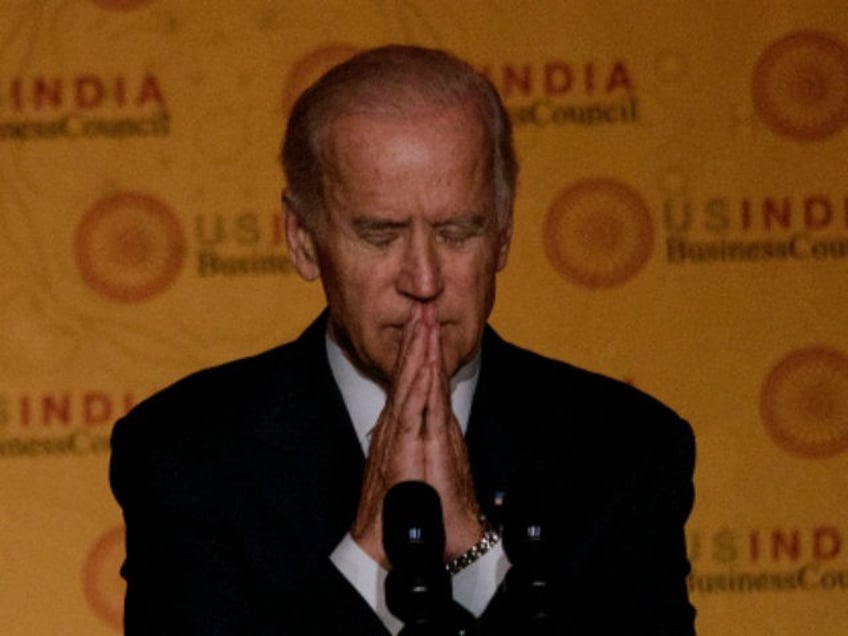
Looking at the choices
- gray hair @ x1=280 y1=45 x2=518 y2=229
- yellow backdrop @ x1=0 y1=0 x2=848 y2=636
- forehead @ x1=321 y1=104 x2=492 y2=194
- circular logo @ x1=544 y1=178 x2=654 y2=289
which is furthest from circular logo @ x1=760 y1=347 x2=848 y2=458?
forehead @ x1=321 y1=104 x2=492 y2=194

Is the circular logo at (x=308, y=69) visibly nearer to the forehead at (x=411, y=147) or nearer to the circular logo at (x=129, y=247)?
the circular logo at (x=129, y=247)

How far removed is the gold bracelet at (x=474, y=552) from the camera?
6.73 feet

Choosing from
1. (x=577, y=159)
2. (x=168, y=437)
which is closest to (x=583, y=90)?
(x=577, y=159)

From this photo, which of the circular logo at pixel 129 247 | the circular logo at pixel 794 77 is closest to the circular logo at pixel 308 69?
the circular logo at pixel 129 247

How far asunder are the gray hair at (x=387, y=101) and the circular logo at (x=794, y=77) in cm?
107

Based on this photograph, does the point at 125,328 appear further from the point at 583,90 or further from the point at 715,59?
the point at 715,59

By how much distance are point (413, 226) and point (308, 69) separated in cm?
112

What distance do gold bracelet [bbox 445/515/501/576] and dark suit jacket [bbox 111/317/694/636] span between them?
88 millimetres

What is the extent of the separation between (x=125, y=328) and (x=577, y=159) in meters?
0.74

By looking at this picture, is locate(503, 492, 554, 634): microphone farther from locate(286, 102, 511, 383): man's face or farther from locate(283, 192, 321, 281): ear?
locate(283, 192, 321, 281): ear

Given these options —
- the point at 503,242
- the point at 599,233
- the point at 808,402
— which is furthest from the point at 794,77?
the point at 503,242

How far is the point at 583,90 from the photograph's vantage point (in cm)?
323

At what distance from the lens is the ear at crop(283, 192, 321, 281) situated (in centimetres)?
230

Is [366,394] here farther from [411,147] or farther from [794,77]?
[794,77]
